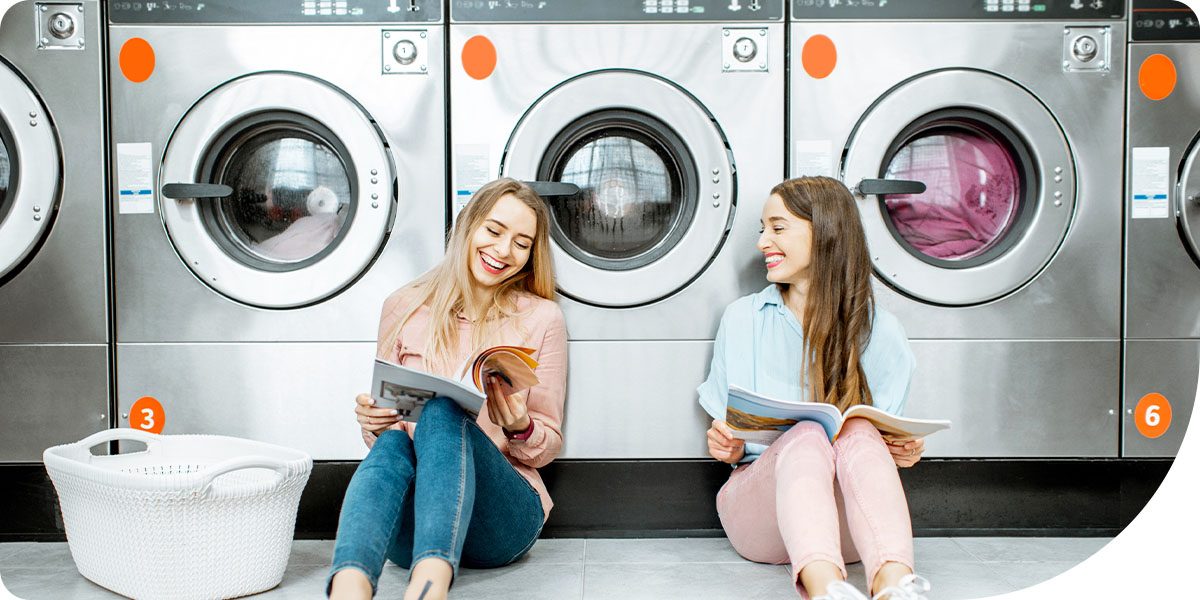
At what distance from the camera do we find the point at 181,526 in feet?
5.24

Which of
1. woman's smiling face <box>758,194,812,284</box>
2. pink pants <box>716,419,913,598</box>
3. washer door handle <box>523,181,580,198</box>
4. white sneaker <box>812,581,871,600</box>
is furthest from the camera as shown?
washer door handle <box>523,181,580,198</box>

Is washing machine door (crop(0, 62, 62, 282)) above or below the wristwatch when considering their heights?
above

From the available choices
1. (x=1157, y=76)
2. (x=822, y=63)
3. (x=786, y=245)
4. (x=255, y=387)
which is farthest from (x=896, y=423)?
(x=255, y=387)

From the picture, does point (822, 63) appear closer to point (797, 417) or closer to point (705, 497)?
point (797, 417)

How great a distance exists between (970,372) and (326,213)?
174cm

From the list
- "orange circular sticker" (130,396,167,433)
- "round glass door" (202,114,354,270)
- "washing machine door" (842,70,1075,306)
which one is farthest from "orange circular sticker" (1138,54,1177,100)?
"orange circular sticker" (130,396,167,433)

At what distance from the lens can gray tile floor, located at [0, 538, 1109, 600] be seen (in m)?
1.72

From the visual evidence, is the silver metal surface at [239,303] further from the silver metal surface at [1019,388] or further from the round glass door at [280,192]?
the silver metal surface at [1019,388]

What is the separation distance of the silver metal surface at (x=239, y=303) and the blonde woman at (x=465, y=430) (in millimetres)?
198

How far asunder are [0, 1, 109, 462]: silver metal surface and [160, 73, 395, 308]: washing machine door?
0.74 feet

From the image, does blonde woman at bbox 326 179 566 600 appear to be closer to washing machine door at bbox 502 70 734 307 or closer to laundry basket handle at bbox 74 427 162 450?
washing machine door at bbox 502 70 734 307

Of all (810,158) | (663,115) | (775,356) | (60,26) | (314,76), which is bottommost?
(775,356)

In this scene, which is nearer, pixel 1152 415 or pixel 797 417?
pixel 797 417

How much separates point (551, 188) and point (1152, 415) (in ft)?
5.51
